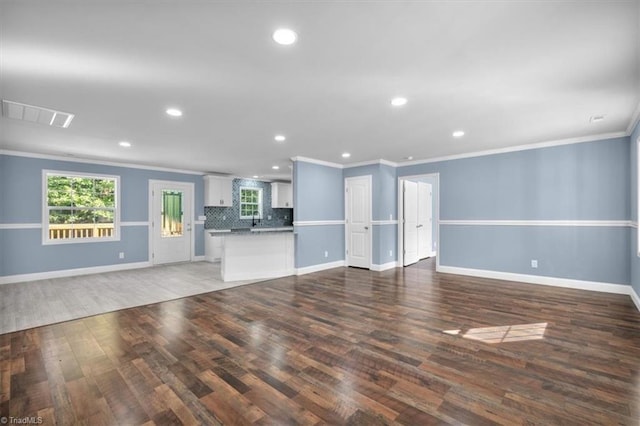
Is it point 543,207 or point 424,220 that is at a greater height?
point 543,207

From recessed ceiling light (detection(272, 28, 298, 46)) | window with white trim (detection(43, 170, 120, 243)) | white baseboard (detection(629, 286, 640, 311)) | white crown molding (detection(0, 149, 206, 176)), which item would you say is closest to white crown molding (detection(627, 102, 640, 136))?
white baseboard (detection(629, 286, 640, 311))

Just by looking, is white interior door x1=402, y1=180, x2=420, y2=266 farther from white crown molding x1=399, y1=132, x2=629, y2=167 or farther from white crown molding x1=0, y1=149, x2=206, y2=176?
white crown molding x1=0, y1=149, x2=206, y2=176

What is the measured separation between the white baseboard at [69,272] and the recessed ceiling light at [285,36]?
264 inches

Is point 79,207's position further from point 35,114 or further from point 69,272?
point 35,114

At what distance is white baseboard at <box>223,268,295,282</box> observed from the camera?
5520 millimetres

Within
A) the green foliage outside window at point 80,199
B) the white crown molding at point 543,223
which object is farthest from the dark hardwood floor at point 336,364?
the green foliage outside window at point 80,199

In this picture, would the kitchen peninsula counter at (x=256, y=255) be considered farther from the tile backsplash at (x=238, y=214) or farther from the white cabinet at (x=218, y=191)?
the tile backsplash at (x=238, y=214)

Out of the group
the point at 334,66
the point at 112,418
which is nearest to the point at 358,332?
the point at 112,418

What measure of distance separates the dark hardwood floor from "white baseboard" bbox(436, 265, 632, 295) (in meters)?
0.38

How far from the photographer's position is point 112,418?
5.93 feet

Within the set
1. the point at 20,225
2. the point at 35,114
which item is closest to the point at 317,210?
the point at 35,114

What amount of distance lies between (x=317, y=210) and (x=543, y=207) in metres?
4.13

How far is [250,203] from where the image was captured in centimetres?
923

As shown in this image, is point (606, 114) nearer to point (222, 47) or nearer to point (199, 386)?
point (222, 47)
